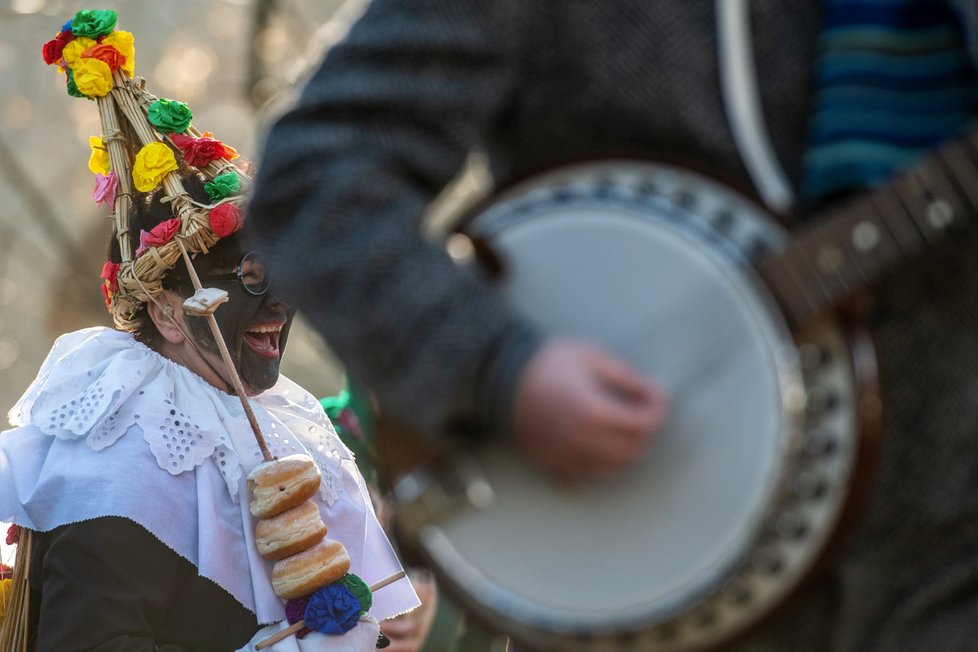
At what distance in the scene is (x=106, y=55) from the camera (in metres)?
2.96

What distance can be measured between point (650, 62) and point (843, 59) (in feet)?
0.57

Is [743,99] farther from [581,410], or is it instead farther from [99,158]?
[99,158]

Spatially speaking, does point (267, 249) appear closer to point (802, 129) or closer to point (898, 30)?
point (802, 129)

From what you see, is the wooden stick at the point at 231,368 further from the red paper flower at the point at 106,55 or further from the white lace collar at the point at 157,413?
the red paper flower at the point at 106,55

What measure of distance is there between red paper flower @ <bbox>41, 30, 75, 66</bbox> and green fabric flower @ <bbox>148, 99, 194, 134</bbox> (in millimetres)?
223

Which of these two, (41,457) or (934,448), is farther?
(41,457)

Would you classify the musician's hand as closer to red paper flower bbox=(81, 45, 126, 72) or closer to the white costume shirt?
the white costume shirt

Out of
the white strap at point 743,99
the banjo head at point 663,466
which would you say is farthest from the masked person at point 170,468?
the white strap at point 743,99

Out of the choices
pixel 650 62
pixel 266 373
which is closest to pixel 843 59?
pixel 650 62

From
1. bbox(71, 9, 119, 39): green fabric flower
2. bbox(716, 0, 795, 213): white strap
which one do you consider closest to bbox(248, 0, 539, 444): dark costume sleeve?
bbox(716, 0, 795, 213): white strap

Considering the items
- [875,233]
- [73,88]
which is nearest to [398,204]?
[875,233]

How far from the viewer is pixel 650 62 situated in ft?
4.09

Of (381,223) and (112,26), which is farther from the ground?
(381,223)

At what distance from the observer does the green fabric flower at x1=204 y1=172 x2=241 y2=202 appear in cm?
302
